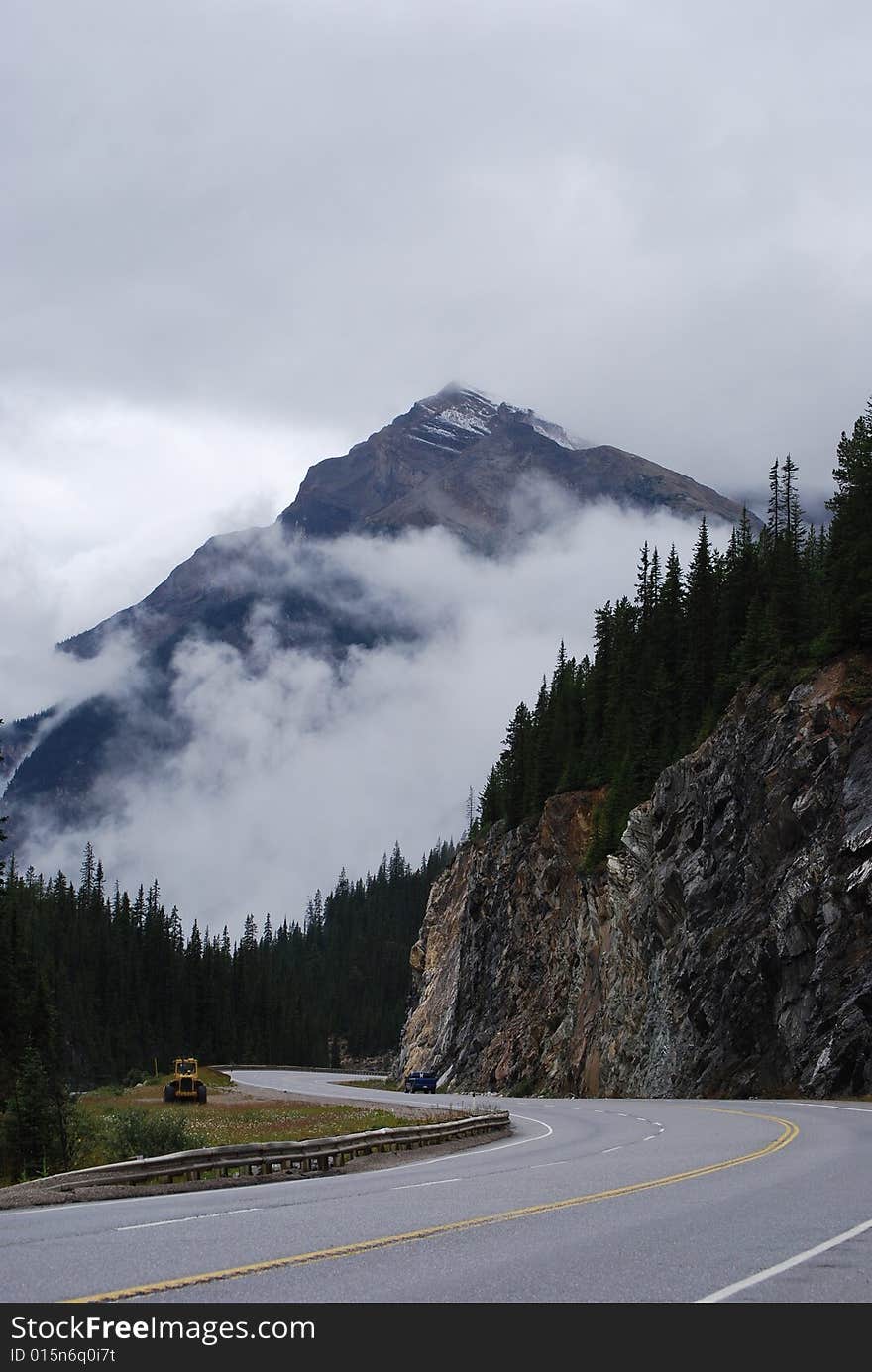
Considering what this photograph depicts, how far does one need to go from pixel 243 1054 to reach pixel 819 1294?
153838 millimetres

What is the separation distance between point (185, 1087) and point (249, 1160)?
145ft

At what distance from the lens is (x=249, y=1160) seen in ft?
74.4

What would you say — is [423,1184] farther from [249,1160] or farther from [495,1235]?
[495,1235]

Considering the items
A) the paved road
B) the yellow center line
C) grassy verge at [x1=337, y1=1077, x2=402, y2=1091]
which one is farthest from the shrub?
grassy verge at [x1=337, y1=1077, x2=402, y2=1091]

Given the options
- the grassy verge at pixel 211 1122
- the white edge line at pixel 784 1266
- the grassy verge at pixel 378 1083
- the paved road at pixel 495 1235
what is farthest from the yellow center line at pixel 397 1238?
the grassy verge at pixel 378 1083

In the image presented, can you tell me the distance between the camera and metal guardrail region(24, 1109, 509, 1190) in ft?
66.3

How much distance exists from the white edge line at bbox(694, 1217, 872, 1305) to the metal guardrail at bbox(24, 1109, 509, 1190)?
11317 mm

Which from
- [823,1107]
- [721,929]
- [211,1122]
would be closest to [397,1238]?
[823,1107]

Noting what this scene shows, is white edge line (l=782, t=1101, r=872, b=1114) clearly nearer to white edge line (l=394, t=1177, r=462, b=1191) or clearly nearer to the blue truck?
white edge line (l=394, t=1177, r=462, b=1191)

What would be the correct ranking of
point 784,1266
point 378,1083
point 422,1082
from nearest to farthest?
point 784,1266 < point 422,1082 < point 378,1083

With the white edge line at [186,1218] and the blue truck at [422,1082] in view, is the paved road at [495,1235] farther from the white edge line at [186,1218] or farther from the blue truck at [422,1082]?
the blue truck at [422,1082]

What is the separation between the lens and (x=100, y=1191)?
62.1ft

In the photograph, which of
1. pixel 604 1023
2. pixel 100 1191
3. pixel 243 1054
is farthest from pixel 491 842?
pixel 100 1191

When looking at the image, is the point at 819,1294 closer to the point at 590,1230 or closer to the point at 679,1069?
the point at 590,1230
